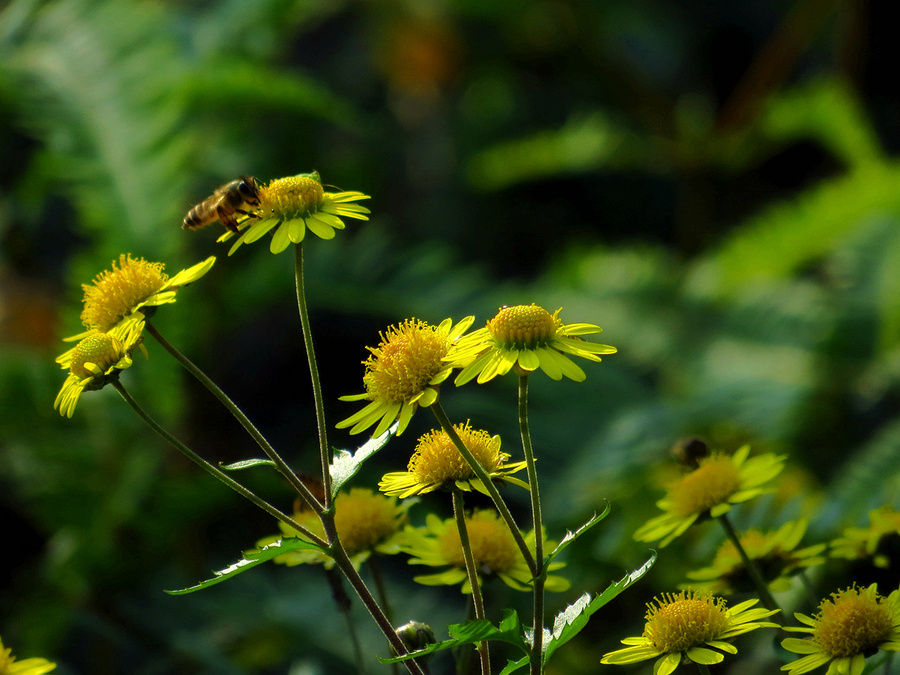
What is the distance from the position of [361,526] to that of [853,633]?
1.27 feet

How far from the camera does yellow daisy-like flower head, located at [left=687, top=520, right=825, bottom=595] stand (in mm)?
713

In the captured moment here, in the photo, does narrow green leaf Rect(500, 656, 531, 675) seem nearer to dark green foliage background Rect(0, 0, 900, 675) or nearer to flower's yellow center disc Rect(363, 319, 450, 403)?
flower's yellow center disc Rect(363, 319, 450, 403)

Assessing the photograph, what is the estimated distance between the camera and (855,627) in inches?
23.5

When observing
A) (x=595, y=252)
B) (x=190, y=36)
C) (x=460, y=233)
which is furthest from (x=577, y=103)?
(x=190, y=36)

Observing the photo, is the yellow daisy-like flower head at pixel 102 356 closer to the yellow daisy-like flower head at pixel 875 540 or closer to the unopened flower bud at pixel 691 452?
the unopened flower bud at pixel 691 452

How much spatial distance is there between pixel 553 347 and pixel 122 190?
4.93 ft

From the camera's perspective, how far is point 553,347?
0.65m

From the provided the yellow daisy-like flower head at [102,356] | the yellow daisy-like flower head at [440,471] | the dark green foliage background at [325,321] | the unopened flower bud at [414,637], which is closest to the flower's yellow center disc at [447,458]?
the yellow daisy-like flower head at [440,471]

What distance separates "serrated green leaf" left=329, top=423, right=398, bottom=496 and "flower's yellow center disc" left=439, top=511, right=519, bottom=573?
0.14 m

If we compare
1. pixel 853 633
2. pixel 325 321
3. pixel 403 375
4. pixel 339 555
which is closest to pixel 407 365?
pixel 403 375

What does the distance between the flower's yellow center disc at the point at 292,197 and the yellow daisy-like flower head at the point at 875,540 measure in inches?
19.6

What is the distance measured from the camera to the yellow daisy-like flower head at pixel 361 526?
2.42 ft

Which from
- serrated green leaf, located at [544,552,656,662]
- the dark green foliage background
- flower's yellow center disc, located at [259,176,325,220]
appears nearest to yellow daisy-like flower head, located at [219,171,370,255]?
flower's yellow center disc, located at [259,176,325,220]

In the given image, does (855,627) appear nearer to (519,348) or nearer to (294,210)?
(519,348)
